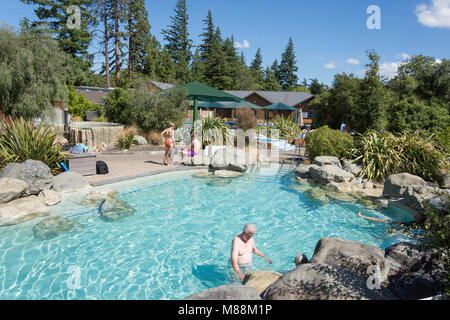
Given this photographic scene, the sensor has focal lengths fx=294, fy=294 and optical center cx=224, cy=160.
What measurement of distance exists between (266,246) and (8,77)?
12234 millimetres

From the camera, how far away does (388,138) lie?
36.6 feet

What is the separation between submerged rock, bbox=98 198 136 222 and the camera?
6.88 metres

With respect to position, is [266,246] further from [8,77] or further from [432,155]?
[8,77]

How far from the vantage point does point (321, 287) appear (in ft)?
11.0

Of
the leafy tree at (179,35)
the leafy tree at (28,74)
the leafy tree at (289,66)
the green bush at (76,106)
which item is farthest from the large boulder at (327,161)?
the leafy tree at (289,66)

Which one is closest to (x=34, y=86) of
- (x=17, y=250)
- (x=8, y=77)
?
(x=8, y=77)

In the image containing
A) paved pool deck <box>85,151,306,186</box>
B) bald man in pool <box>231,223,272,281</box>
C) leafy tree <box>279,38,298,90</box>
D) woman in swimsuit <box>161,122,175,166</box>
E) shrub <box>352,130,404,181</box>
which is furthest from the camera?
leafy tree <box>279,38,298,90</box>

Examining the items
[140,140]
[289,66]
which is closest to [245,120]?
[140,140]

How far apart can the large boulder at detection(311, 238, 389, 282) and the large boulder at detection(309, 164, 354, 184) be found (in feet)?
17.7

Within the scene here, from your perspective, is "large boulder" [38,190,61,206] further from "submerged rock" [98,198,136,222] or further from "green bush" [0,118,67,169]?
"green bush" [0,118,67,169]

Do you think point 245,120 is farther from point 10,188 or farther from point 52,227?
point 52,227

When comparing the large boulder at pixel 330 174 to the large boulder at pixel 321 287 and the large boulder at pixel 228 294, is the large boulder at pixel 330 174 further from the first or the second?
the large boulder at pixel 228 294

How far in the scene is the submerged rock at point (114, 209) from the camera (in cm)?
688

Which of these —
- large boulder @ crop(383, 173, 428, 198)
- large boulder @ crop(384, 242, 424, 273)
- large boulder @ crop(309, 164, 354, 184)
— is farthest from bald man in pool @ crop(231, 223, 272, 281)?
large boulder @ crop(309, 164, 354, 184)
